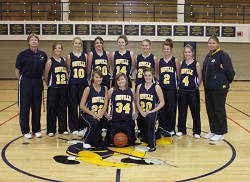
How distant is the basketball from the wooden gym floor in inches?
4.6

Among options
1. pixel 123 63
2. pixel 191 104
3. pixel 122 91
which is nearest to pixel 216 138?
pixel 191 104

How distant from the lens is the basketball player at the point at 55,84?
6531mm

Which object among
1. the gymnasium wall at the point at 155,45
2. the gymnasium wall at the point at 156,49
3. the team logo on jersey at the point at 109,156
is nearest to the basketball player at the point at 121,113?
the team logo on jersey at the point at 109,156

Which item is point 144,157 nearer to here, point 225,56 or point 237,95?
point 225,56

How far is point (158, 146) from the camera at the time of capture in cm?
607

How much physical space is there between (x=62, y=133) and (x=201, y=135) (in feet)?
8.24

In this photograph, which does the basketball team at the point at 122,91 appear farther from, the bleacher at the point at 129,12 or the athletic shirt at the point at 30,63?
the bleacher at the point at 129,12

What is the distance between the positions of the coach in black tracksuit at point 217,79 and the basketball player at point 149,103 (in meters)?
0.87

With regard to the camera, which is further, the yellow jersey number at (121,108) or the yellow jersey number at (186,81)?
the yellow jersey number at (186,81)

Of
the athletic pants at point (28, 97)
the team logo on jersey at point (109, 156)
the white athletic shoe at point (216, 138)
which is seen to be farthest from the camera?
the white athletic shoe at point (216, 138)

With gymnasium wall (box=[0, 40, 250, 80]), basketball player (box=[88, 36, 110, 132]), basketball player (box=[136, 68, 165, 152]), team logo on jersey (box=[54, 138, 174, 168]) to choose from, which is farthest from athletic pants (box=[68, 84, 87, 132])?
gymnasium wall (box=[0, 40, 250, 80])

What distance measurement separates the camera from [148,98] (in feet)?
20.1

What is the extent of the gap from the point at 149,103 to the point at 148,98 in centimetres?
8

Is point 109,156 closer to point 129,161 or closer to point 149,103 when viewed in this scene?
point 129,161
